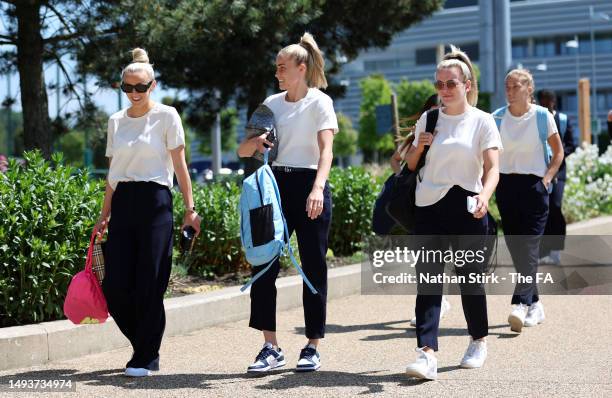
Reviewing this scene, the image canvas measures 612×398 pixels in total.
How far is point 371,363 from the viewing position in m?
5.46

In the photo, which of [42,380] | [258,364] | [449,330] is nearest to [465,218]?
[258,364]

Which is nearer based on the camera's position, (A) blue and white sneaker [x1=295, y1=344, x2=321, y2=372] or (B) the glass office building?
(A) blue and white sneaker [x1=295, y1=344, x2=321, y2=372]

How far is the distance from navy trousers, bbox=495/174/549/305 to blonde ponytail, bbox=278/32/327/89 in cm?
209

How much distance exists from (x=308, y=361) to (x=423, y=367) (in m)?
0.68

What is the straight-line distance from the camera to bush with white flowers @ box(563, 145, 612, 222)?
15.1 metres

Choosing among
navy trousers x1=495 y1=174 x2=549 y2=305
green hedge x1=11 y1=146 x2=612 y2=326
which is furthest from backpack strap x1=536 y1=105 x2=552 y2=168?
green hedge x1=11 y1=146 x2=612 y2=326

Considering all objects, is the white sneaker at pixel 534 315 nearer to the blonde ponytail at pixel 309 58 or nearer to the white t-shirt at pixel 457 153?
the white t-shirt at pixel 457 153

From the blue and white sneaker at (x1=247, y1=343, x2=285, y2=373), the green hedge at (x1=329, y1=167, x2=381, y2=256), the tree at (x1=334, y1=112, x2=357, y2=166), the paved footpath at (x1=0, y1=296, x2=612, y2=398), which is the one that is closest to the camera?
the paved footpath at (x1=0, y1=296, x2=612, y2=398)

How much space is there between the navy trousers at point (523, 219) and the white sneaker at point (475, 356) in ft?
4.69

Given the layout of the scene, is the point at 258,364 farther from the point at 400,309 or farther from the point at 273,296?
the point at 400,309

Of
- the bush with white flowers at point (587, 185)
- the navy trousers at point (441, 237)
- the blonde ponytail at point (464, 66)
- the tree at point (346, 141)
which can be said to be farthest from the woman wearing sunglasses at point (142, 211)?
the tree at point (346, 141)

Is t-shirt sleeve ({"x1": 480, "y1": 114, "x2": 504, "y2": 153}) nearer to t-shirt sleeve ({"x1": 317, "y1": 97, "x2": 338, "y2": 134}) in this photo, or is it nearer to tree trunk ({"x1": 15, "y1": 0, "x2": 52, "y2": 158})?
t-shirt sleeve ({"x1": 317, "y1": 97, "x2": 338, "y2": 134})

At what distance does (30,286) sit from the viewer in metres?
5.95

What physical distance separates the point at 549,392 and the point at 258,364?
150cm
